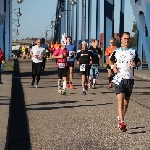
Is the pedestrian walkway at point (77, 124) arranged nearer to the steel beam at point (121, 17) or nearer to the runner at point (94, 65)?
the runner at point (94, 65)

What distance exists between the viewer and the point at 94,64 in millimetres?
19062

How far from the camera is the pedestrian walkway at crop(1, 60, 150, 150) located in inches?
318

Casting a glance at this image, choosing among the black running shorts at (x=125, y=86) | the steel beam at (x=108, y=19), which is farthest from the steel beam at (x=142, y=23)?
the steel beam at (x=108, y=19)

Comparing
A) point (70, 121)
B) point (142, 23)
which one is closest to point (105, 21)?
point (142, 23)

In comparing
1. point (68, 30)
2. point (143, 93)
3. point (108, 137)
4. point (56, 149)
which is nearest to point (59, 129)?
point (108, 137)

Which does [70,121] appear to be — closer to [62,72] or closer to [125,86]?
[125,86]

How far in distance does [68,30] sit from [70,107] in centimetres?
6793

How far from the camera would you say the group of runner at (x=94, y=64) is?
945 centimetres

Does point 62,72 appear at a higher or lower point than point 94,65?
lower

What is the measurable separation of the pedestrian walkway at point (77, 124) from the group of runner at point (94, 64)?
0.56 metres

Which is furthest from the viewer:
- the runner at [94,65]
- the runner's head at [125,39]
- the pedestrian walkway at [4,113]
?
the runner at [94,65]

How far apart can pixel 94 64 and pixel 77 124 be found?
30.2ft

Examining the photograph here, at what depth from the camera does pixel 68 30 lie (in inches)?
3159

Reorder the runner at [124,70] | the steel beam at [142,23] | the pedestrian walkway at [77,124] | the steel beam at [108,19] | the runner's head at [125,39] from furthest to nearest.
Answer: the steel beam at [108,19] → the steel beam at [142,23] → the runner at [124,70] → the runner's head at [125,39] → the pedestrian walkway at [77,124]
